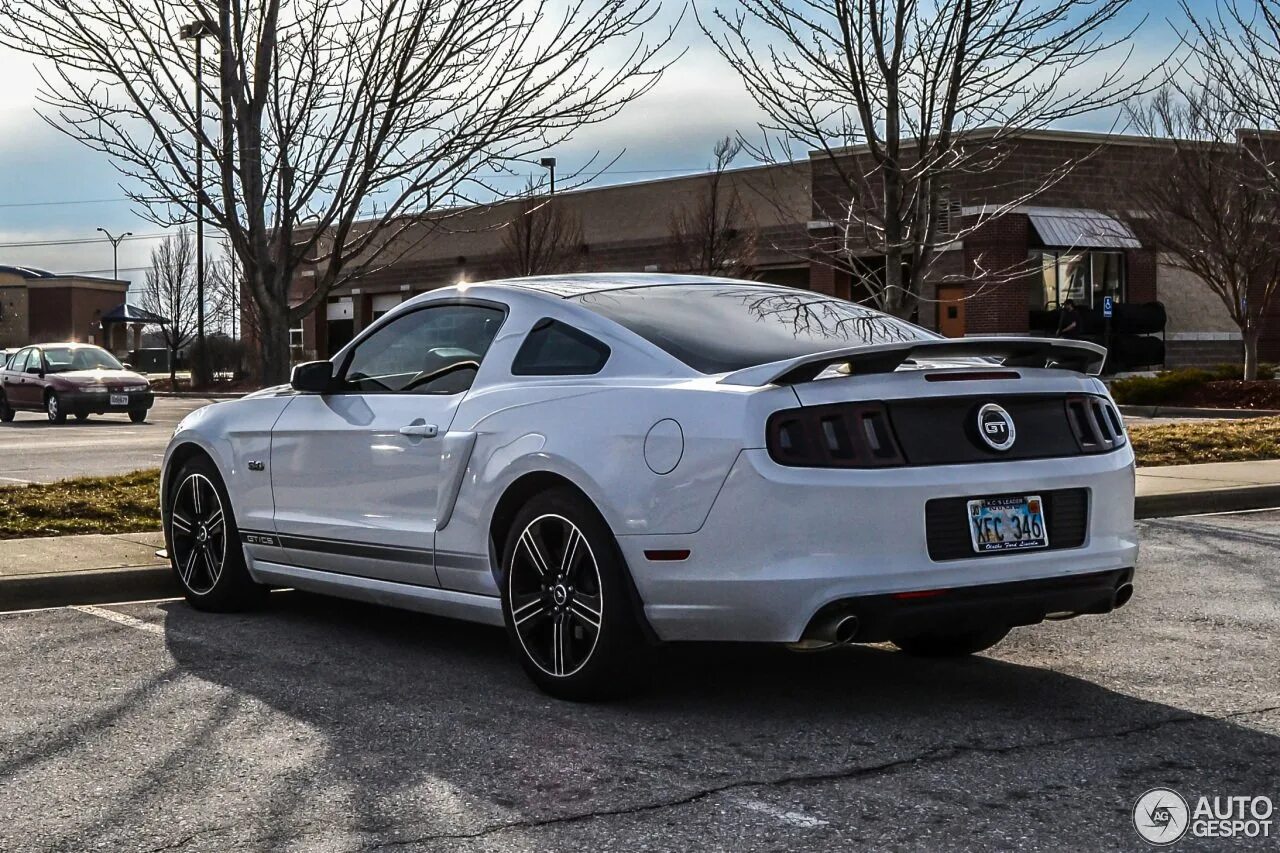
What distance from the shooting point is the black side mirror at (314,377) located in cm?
697

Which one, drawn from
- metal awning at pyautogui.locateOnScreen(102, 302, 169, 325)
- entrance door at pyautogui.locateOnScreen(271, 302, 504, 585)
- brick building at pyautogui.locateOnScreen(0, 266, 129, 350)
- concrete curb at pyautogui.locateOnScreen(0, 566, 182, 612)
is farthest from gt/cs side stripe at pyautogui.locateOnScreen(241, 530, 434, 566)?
brick building at pyautogui.locateOnScreen(0, 266, 129, 350)

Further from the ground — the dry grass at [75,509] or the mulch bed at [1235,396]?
the mulch bed at [1235,396]

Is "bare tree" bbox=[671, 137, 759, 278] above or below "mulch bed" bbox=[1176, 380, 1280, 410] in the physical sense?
above

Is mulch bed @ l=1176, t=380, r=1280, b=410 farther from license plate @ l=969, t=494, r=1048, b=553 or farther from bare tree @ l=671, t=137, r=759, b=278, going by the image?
license plate @ l=969, t=494, r=1048, b=553

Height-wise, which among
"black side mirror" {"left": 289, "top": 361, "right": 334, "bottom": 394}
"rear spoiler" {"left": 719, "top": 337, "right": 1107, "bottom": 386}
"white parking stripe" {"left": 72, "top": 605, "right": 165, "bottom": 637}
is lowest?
"white parking stripe" {"left": 72, "top": 605, "right": 165, "bottom": 637}

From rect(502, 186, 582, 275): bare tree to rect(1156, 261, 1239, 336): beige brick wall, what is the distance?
16786mm

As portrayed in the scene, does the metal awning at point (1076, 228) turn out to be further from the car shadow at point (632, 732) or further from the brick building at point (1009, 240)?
the car shadow at point (632, 732)

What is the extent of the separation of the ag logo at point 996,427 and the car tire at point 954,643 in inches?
47.3

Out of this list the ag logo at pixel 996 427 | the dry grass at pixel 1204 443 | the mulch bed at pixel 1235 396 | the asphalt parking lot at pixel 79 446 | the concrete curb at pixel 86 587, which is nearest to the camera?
the ag logo at pixel 996 427

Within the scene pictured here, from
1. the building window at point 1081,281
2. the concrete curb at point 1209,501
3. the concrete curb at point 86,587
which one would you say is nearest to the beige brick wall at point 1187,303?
the building window at point 1081,281

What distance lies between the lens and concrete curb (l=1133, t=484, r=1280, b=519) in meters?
12.0

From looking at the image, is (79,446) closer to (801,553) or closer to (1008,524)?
(801,553)

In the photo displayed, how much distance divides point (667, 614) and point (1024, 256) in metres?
37.4

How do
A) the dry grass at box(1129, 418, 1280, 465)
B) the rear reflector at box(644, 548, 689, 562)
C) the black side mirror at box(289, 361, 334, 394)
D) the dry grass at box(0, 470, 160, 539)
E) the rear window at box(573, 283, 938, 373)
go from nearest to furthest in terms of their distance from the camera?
the rear reflector at box(644, 548, 689, 562) → the rear window at box(573, 283, 938, 373) → the black side mirror at box(289, 361, 334, 394) → the dry grass at box(0, 470, 160, 539) → the dry grass at box(1129, 418, 1280, 465)
